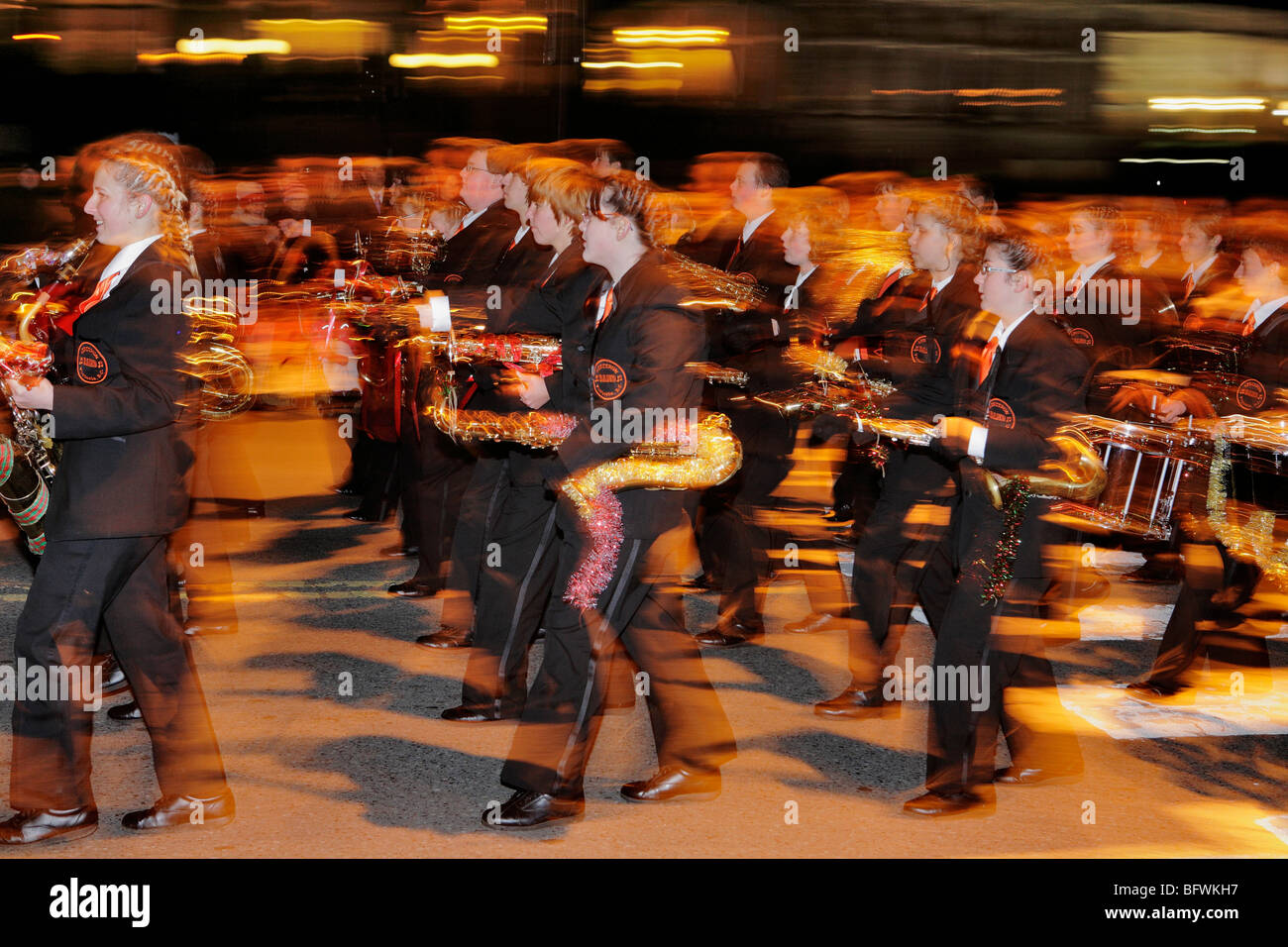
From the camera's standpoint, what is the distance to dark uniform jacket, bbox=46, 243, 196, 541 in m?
3.47

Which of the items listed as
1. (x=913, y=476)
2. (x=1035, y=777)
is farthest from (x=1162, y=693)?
(x=913, y=476)

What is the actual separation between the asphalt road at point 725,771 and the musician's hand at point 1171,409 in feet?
2.90

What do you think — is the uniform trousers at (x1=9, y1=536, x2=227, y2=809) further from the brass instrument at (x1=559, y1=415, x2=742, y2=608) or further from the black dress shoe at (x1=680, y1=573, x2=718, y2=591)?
the black dress shoe at (x1=680, y1=573, x2=718, y2=591)

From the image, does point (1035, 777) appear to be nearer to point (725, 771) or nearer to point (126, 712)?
point (725, 771)

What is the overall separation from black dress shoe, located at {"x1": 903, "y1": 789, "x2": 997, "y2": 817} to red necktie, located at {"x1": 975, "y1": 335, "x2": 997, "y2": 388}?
1301 mm

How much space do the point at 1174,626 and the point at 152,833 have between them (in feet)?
13.2

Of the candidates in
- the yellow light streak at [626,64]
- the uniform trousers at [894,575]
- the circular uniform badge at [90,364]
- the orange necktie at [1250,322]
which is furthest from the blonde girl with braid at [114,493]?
the yellow light streak at [626,64]

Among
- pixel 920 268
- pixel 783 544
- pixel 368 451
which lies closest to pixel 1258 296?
pixel 920 268

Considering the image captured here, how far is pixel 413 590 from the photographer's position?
22.1 feet

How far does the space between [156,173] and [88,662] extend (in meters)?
1.38

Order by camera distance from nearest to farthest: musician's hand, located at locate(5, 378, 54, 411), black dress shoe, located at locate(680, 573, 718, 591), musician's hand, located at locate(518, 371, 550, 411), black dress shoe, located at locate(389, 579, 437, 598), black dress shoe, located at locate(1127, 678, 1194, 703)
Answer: musician's hand, located at locate(5, 378, 54, 411) < musician's hand, located at locate(518, 371, 550, 411) < black dress shoe, located at locate(1127, 678, 1194, 703) < black dress shoe, located at locate(389, 579, 437, 598) < black dress shoe, located at locate(680, 573, 718, 591)

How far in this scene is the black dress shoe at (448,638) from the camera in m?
5.88

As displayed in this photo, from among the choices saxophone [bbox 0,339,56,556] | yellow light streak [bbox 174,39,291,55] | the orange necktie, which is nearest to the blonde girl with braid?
saxophone [bbox 0,339,56,556]

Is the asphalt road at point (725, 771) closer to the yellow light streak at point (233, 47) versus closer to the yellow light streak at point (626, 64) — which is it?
the yellow light streak at point (626, 64)
